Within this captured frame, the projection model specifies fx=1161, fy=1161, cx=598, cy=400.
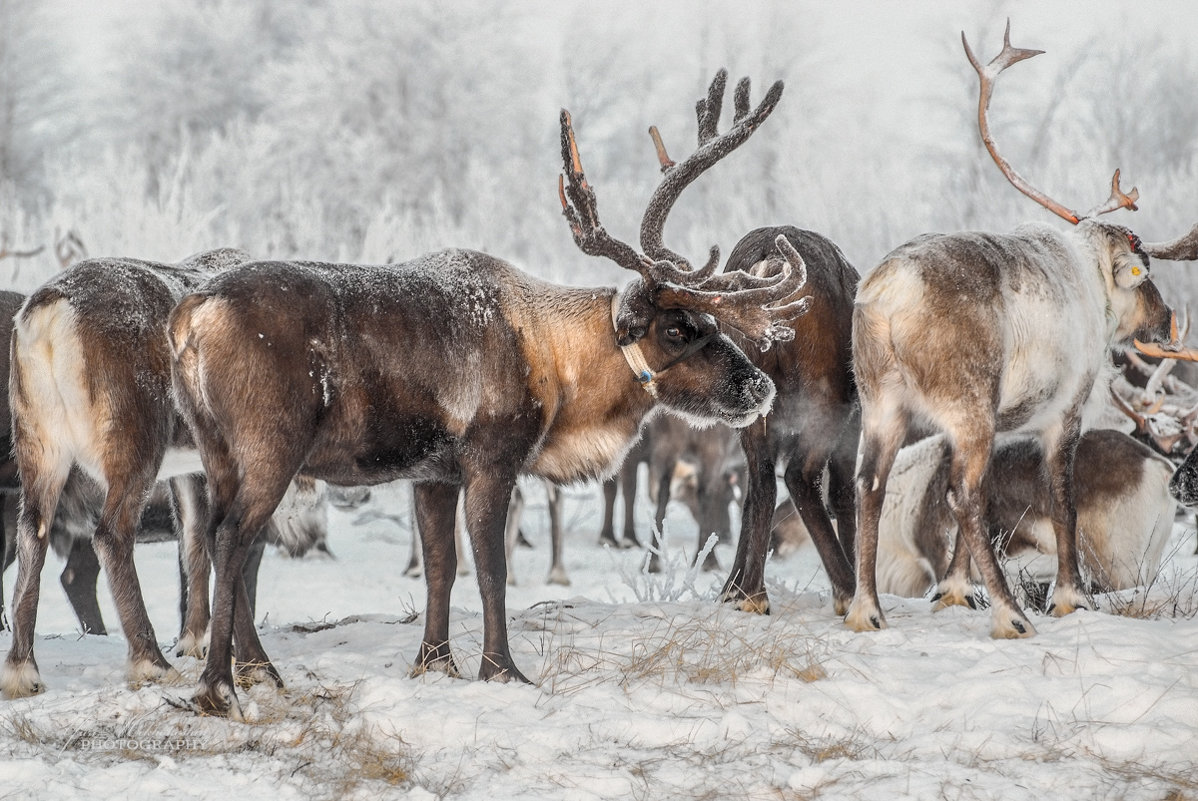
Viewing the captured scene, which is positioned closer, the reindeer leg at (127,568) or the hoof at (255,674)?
the hoof at (255,674)

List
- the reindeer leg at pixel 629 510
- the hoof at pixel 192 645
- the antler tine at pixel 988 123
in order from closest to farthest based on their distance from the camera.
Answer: the hoof at pixel 192 645, the antler tine at pixel 988 123, the reindeer leg at pixel 629 510

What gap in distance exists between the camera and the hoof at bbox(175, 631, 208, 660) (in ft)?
18.2

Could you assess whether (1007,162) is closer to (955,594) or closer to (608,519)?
(955,594)

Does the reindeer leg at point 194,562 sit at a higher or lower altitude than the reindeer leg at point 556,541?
higher

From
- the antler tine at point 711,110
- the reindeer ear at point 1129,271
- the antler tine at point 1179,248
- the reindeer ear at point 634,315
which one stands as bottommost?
the reindeer ear at point 634,315

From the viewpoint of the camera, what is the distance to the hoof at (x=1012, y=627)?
195 inches

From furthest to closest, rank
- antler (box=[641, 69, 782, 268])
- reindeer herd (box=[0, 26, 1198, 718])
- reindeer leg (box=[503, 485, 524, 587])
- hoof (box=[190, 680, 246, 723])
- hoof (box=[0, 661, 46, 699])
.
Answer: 1. reindeer leg (box=[503, 485, 524, 587])
2. antler (box=[641, 69, 782, 268])
3. hoof (box=[0, 661, 46, 699])
4. reindeer herd (box=[0, 26, 1198, 718])
5. hoof (box=[190, 680, 246, 723])

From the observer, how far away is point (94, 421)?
480 cm

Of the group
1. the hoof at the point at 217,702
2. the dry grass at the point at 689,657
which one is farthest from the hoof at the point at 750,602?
the hoof at the point at 217,702

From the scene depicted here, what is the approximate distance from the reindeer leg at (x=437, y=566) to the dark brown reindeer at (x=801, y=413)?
155 cm

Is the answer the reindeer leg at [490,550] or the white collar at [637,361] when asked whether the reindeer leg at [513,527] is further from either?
the reindeer leg at [490,550]

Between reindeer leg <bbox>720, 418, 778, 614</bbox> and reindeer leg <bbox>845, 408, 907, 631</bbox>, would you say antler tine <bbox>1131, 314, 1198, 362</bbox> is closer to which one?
reindeer leg <bbox>845, 408, 907, 631</bbox>

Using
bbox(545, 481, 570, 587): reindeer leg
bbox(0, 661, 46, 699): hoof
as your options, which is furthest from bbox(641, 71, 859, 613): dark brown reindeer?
bbox(545, 481, 570, 587): reindeer leg

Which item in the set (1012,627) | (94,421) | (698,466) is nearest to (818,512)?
(1012,627)
